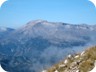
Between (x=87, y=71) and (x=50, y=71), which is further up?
(x=87, y=71)

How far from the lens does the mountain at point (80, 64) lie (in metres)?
7.13

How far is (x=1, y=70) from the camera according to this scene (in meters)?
7.21

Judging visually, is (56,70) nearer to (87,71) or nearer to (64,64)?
(64,64)

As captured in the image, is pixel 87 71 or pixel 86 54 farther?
pixel 86 54

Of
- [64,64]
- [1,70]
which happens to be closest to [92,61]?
[64,64]

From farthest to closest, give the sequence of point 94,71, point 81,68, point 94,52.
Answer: point 94,52
point 81,68
point 94,71

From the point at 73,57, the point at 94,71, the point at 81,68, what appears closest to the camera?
the point at 94,71

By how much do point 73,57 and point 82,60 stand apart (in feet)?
2.20

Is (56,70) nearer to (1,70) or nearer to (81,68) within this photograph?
(81,68)

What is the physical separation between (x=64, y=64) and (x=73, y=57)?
40 centimetres

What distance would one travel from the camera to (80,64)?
7312 millimetres

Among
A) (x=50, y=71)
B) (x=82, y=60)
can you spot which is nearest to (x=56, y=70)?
(x=50, y=71)

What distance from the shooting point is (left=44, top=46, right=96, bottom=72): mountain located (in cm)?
713

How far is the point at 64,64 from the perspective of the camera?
310 inches
